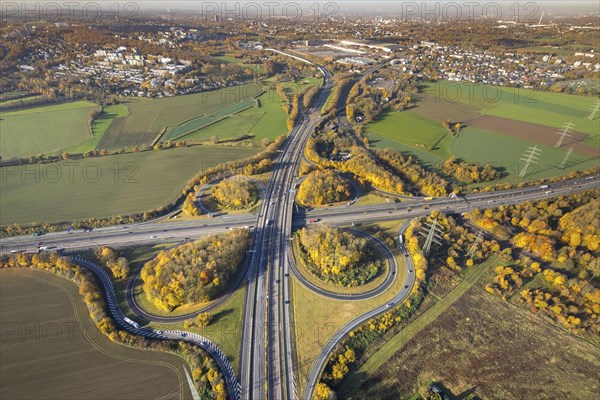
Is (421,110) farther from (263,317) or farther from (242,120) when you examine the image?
(263,317)

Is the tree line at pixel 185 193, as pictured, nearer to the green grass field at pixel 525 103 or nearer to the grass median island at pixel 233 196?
the grass median island at pixel 233 196

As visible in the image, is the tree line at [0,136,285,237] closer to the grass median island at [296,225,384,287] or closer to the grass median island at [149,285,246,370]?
the grass median island at [149,285,246,370]

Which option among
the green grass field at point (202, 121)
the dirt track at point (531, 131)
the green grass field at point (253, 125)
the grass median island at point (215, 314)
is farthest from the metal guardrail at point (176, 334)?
the dirt track at point (531, 131)

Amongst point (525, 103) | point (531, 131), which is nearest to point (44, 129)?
point (531, 131)

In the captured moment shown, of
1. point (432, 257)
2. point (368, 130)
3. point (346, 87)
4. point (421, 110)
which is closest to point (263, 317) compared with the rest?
point (432, 257)

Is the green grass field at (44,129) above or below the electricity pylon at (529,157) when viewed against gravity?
above
